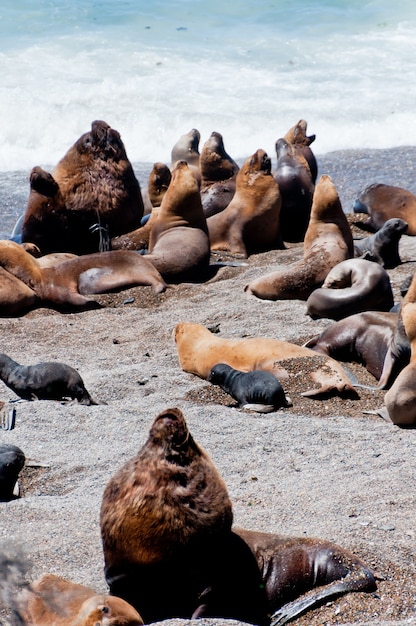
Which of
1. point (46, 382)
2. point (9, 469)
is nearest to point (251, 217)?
point (46, 382)

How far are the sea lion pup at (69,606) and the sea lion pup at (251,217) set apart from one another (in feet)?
23.3

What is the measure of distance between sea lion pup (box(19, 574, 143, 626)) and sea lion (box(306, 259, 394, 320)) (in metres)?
4.60

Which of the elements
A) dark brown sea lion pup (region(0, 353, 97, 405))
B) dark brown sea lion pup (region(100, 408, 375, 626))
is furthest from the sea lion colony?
dark brown sea lion pup (region(100, 408, 375, 626))

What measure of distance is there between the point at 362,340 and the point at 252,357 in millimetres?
798

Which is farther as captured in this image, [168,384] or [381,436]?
[168,384]

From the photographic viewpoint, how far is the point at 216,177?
1164 cm

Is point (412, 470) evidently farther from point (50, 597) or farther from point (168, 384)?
point (168, 384)

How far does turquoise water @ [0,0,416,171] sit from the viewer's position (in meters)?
17.5

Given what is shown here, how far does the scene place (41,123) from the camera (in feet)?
58.3

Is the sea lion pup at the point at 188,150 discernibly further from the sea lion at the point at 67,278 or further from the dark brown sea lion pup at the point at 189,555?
the dark brown sea lion pup at the point at 189,555

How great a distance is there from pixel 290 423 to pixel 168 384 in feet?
3.74

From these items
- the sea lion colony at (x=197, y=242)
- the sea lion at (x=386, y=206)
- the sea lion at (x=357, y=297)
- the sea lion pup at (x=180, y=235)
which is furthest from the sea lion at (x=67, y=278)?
the sea lion at (x=386, y=206)

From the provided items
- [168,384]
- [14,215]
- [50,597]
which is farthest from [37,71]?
[50,597]

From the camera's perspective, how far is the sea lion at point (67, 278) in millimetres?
8531
